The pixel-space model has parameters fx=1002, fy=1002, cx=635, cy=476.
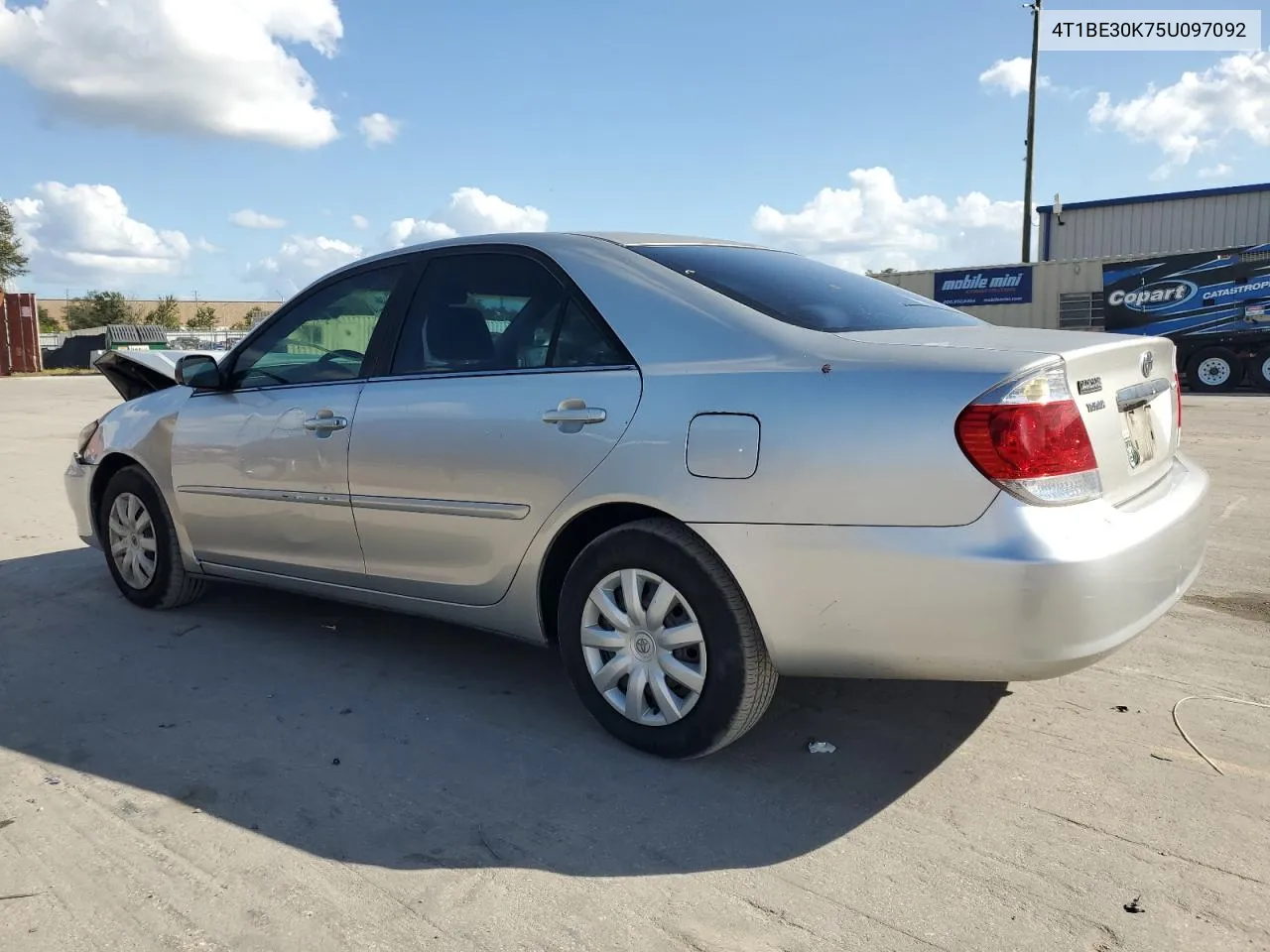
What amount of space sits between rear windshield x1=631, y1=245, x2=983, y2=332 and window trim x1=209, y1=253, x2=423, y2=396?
105cm

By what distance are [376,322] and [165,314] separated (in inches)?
3477

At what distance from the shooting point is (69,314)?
3155 inches

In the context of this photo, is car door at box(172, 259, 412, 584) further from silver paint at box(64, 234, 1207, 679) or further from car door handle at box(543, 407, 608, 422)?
car door handle at box(543, 407, 608, 422)

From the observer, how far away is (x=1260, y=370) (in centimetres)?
1945

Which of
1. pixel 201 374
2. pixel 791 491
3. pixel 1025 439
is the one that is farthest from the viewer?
pixel 201 374

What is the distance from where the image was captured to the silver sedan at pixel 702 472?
2.57 meters

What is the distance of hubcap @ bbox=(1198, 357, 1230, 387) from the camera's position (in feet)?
65.2

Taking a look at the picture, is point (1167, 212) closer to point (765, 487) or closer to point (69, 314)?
point (765, 487)

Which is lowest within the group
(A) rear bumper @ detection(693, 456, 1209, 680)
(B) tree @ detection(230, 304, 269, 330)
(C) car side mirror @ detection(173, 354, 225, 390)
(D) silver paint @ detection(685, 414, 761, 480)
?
(A) rear bumper @ detection(693, 456, 1209, 680)

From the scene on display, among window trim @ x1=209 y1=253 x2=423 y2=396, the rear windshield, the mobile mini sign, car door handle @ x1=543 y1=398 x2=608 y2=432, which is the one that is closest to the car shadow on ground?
car door handle @ x1=543 y1=398 x2=608 y2=432

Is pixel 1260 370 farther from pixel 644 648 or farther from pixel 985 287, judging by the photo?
pixel 644 648

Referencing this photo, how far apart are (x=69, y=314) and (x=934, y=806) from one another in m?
91.0

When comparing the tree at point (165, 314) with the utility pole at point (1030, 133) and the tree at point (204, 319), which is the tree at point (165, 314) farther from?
the utility pole at point (1030, 133)

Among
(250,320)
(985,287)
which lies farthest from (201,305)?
(985,287)
